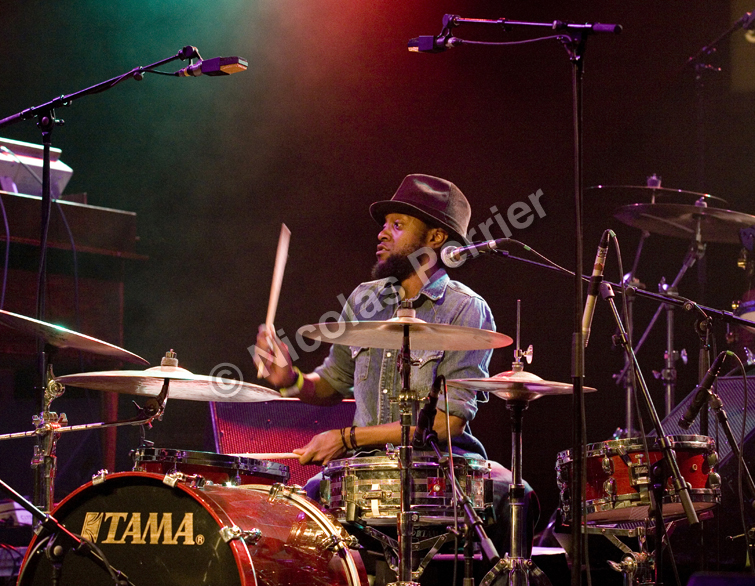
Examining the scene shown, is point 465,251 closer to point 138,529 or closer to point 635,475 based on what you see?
point 635,475

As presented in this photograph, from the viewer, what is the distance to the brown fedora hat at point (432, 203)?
4.18 meters

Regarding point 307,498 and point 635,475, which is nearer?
point 307,498

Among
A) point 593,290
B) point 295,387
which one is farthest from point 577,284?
Answer: point 295,387

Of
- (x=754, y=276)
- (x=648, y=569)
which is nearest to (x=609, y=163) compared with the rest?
(x=754, y=276)

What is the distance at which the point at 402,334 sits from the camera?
2.93 metres

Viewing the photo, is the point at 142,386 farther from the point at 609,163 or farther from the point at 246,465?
the point at 609,163

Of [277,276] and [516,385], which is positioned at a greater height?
[277,276]

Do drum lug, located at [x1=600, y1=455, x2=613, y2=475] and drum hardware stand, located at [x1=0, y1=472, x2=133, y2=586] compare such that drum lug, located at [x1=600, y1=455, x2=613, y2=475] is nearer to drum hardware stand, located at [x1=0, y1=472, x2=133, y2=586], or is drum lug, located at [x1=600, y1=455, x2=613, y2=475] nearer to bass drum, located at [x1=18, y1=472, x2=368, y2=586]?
bass drum, located at [x1=18, y1=472, x2=368, y2=586]

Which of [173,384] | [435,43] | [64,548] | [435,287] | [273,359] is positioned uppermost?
[435,43]

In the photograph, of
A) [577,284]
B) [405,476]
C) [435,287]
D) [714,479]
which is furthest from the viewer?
[435,287]

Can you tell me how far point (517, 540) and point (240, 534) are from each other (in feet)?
3.60

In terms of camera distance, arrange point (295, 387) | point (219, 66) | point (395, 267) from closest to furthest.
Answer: point (219, 66) → point (295, 387) → point (395, 267)

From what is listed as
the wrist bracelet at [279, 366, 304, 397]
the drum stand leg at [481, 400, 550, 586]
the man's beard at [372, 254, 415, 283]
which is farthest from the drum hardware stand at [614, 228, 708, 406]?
the wrist bracelet at [279, 366, 304, 397]

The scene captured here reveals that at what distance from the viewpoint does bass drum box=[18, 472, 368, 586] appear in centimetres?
259
